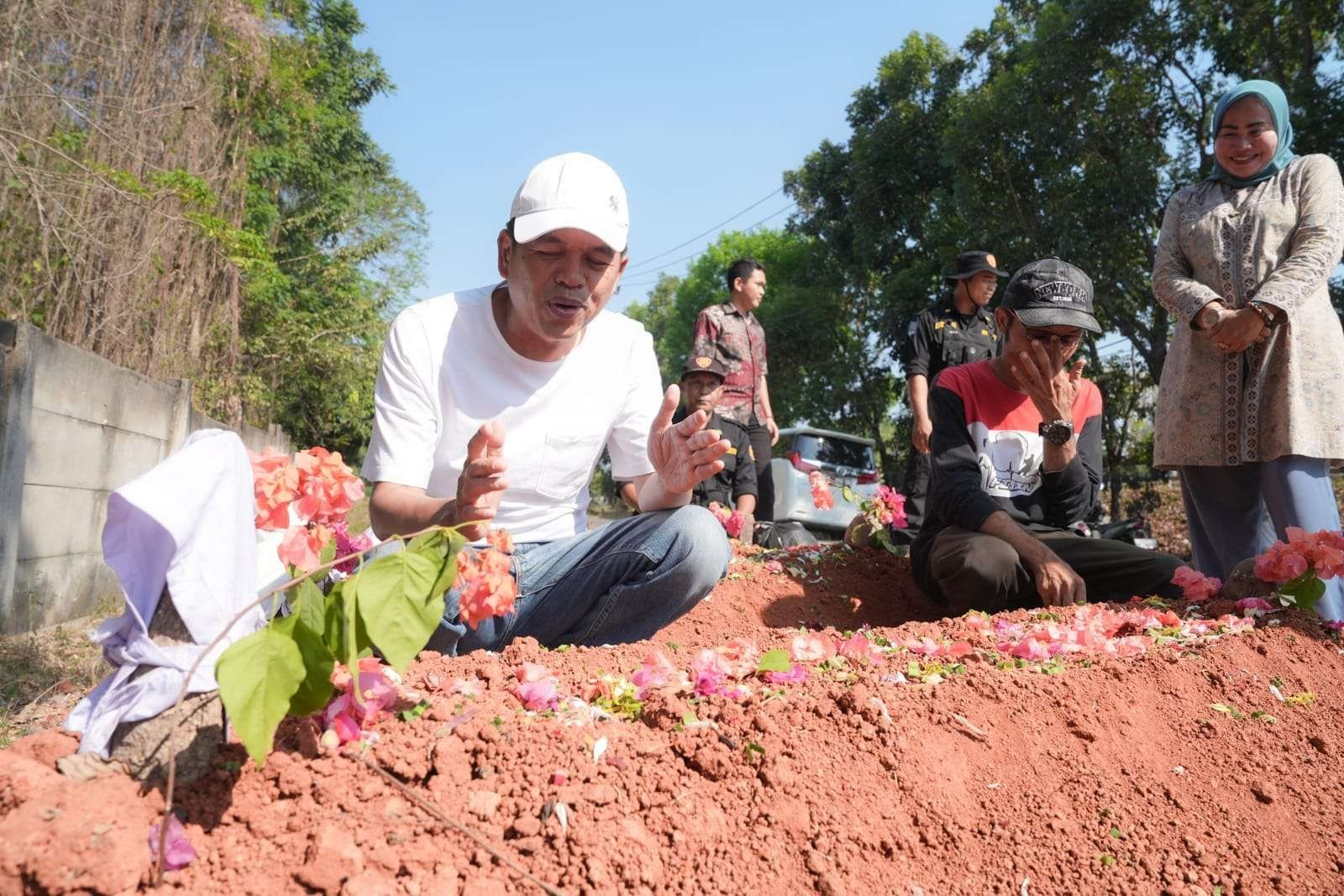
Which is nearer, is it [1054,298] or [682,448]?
[682,448]

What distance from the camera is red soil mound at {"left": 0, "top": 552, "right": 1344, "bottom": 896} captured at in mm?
1227

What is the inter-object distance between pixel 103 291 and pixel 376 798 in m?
6.52

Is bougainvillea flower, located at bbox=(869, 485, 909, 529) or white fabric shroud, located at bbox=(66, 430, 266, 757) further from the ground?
bougainvillea flower, located at bbox=(869, 485, 909, 529)

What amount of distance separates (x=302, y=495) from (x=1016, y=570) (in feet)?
7.63

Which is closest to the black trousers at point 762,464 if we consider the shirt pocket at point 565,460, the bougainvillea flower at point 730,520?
the bougainvillea flower at point 730,520

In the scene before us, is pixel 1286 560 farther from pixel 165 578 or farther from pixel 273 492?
pixel 165 578

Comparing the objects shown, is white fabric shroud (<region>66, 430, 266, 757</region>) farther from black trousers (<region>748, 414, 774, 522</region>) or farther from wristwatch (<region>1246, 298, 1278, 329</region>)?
black trousers (<region>748, 414, 774, 522</region>)

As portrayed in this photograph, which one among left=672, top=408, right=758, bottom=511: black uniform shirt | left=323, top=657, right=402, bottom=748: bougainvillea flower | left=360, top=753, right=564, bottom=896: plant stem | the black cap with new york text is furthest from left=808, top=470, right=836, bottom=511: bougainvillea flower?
left=360, top=753, right=564, bottom=896: plant stem

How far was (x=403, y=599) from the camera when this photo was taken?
1.32 metres

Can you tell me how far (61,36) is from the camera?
20.2 feet

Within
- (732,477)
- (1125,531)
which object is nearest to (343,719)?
(732,477)

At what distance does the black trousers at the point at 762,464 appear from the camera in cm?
653

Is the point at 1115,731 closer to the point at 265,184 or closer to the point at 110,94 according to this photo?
the point at 110,94

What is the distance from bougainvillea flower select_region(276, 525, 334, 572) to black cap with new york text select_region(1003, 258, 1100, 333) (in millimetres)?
2403
